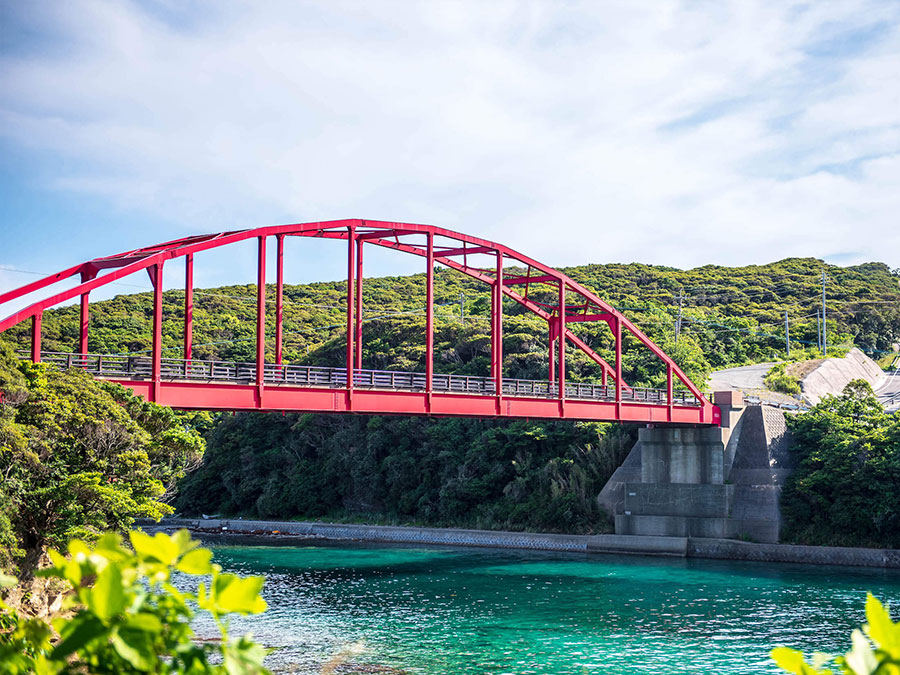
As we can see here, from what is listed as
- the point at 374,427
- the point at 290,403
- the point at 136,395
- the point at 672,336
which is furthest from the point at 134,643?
the point at 672,336

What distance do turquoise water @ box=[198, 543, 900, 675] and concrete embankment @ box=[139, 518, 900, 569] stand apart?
157cm

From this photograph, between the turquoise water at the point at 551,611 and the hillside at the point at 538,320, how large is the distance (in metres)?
21.1

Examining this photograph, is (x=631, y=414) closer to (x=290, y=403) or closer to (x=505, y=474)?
(x=505, y=474)

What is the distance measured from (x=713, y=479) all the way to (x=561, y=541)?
28.0 ft

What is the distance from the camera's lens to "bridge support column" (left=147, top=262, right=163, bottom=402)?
27.9m

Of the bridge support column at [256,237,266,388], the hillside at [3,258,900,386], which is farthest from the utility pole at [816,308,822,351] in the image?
the bridge support column at [256,237,266,388]

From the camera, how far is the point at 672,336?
73562 millimetres

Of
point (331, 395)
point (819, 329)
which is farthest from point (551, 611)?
point (819, 329)

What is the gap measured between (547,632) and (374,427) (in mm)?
34924

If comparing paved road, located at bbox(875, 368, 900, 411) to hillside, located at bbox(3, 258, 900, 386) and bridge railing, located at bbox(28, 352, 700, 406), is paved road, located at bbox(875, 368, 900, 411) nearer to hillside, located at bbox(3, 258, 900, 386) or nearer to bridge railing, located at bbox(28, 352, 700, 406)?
hillside, located at bbox(3, 258, 900, 386)

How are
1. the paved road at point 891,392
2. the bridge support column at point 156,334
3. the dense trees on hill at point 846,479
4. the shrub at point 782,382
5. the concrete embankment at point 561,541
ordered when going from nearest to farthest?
the bridge support column at point 156,334
the dense trees on hill at point 846,479
the concrete embankment at point 561,541
the paved road at point 891,392
the shrub at point 782,382

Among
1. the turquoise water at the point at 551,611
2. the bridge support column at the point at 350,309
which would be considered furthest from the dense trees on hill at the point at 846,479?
the bridge support column at the point at 350,309

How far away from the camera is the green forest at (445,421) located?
53.9m

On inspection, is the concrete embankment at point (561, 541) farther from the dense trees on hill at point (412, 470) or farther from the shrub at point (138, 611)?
the shrub at point (138, 611)
